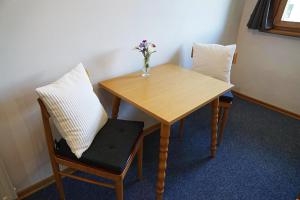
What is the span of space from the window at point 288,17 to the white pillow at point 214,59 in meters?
0.92

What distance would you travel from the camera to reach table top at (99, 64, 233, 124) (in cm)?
131

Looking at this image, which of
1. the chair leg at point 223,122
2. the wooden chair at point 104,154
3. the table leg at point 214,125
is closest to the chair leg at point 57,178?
the wooden chair at point 104,154

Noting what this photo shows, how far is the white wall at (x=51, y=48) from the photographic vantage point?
119 centimetres

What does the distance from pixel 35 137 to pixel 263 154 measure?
202cm

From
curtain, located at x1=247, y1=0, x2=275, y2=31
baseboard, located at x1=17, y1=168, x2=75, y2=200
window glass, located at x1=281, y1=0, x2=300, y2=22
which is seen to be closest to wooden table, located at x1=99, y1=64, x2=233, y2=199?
baseboard, located at x1=17, y1=168, x2=75, y2=200

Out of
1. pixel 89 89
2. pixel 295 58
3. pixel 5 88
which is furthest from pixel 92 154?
pixel 295 58

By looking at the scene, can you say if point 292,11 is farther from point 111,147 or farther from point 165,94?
point 111,147

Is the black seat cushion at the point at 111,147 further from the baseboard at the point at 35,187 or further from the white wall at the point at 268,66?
the white wall at the point at 268,66

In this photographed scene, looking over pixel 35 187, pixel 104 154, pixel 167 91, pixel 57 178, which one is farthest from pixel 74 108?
pixel 35 187

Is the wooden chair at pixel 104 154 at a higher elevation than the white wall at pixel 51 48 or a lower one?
lower

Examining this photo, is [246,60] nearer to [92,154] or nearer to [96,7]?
[96,7]

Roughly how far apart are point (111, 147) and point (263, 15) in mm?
2435

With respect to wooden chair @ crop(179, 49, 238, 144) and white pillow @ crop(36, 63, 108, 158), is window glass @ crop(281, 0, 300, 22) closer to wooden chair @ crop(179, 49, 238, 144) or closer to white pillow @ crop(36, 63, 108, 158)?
wooden chair @ crop(179, 49, 238, 144)

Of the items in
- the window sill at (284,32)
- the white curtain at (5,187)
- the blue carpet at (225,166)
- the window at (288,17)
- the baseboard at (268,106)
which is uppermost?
the window at (288,17)
